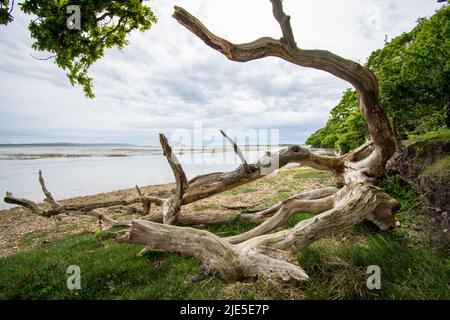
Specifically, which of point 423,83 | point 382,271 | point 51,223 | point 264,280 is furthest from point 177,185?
point 51,223

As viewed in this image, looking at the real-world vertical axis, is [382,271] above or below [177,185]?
below

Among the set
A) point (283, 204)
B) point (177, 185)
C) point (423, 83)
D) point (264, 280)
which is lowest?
point (264, 280)

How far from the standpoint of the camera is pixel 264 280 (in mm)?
3271

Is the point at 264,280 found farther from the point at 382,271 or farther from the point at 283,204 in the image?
the point at 283,204

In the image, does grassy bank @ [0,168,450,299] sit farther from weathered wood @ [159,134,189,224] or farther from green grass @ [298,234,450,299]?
weathered wood @ [159,134,189,224]

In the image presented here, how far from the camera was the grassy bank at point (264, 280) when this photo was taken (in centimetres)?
313

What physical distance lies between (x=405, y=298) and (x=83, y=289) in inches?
213

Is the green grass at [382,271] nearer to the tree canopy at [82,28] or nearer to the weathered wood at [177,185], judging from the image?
the weathered wood at [177,185]

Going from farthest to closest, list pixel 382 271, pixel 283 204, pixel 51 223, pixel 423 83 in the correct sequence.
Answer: pixel 51 223, pixel 423 83, pixel 283 204, pixel 382 271

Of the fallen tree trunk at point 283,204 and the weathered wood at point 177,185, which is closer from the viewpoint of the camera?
the fallen tree trunk at point 283,204

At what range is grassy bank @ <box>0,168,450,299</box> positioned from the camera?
3133mm

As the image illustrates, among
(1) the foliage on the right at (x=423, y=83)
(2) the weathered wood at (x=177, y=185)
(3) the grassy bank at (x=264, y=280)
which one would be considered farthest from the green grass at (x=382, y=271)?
(1) the foliage on the right at (x=423, y=83)

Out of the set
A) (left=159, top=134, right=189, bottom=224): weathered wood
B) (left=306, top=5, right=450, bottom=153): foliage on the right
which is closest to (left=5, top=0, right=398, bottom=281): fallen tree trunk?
(left=159, top=134, right=189, bottom=224): weathered wood

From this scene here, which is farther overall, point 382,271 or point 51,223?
point 51,223
